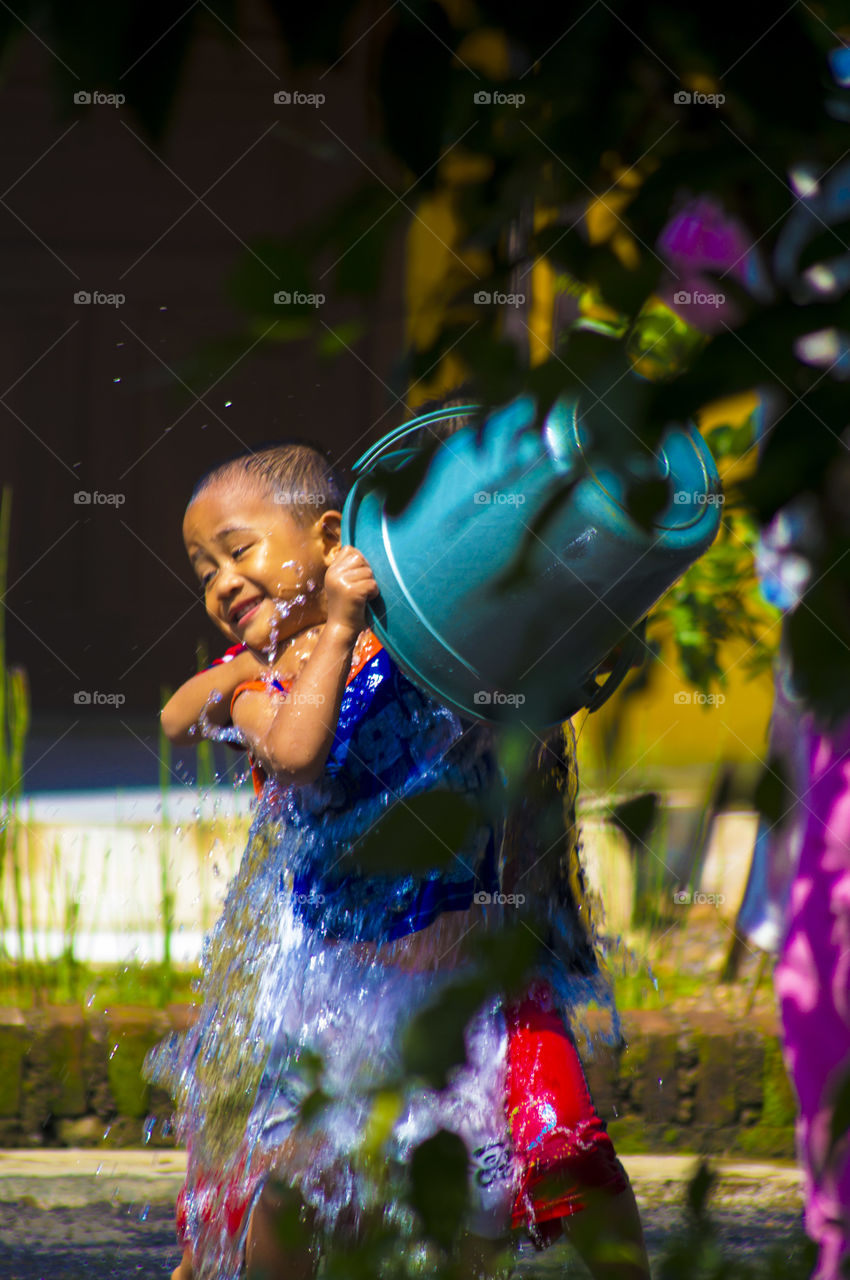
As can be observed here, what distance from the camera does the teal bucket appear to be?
1.56 metres

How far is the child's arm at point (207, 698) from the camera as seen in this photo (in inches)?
87.4

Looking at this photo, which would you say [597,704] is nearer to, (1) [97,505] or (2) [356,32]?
(2) [356,32]

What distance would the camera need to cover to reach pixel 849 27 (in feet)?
2.73

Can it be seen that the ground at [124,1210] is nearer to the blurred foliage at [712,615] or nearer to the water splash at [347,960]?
the water splash at [347,960]
